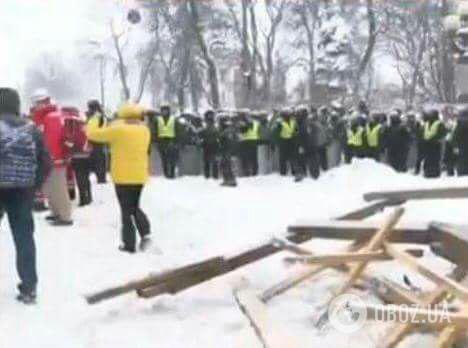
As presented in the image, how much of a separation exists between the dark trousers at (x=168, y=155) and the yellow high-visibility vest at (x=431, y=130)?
4.57 m

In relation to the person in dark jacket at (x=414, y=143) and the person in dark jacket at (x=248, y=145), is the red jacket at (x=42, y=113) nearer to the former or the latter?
the person in dark jacket at (x=248, y=145)

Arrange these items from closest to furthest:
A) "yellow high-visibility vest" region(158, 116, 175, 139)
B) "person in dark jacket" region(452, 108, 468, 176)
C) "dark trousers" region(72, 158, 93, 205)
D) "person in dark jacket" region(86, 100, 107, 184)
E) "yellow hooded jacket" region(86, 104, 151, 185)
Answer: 1. "yellow hooded jacket" region(86, 104, 151, 185)
2. "dark trousers" region(72, 158, 93, 205)
3. "person in dark jacket" region(86, 100, 107, 184)
4. "person in dark jacket" region(452, 108, 468, 176)
5. "yellow high-visibility vest" region(158, 116, 175, 139)

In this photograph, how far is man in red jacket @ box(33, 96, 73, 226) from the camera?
37.9ft

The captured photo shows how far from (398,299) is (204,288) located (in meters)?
1.92

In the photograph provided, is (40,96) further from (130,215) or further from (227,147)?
(227,147)

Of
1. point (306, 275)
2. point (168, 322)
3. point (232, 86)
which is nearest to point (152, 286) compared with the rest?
point (168, 322)

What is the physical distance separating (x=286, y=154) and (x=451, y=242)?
12705 millimetres

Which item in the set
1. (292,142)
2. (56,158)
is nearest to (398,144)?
(292,142)

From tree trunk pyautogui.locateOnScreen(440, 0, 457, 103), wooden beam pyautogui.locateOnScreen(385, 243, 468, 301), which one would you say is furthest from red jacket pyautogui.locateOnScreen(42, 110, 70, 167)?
tree trunk pyautogui.locateOnScreen(440, 0, 457, 103)

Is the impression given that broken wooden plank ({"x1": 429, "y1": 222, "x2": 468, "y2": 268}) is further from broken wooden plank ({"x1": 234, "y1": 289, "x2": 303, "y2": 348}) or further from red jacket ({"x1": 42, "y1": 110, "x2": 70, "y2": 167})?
red jacket ({"x1": 42, "y1": 110, "x2": 70, "y2": 167})

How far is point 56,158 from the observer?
38.8ft

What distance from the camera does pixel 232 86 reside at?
55.9 m

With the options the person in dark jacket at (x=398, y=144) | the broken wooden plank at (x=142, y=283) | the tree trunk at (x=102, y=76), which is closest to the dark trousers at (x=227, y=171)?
the person in dark jacket at (x=398, y=144)

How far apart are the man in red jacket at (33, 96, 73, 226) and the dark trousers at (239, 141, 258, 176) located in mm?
7419
